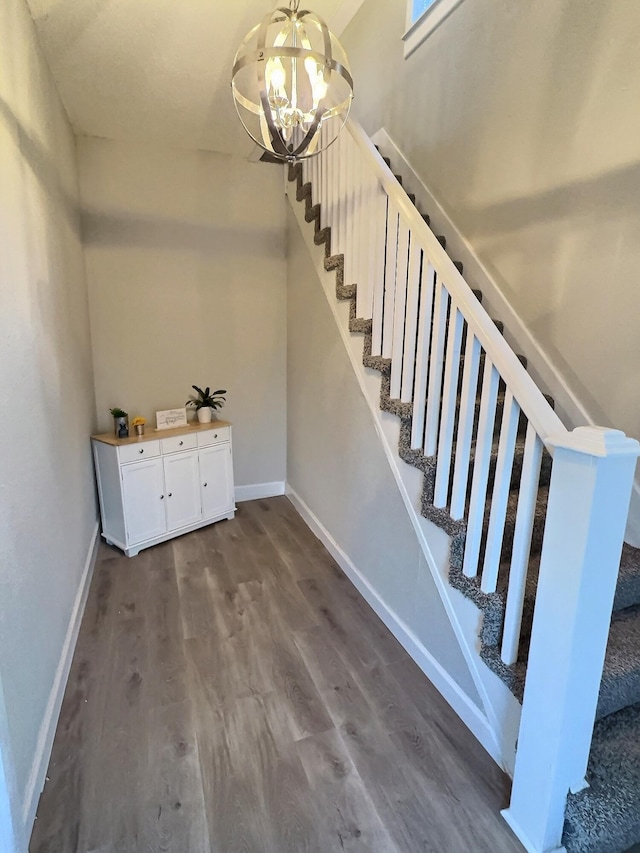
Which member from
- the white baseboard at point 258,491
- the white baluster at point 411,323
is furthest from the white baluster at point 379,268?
the white baseboard at point 258,491

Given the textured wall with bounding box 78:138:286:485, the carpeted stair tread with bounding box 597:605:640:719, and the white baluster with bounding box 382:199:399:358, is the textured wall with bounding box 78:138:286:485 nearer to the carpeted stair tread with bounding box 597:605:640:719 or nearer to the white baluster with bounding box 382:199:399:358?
the white baluster with bounding box 382:199:399:358

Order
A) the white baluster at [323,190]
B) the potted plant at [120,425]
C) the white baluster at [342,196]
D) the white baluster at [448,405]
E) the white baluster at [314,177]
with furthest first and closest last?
the potted plant at [120,425], the white baluster at [314,177], the white baluster at [323,190], the white baluster at [342,196], the white baluster at [448,405]

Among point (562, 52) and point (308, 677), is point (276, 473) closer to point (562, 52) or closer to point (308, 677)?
point (308, 677)

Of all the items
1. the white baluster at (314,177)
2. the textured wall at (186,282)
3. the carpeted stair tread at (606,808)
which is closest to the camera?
the carpeted stair tread at (606,808)

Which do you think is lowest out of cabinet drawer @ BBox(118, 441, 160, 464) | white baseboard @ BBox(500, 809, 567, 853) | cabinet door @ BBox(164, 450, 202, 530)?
white baseboard @ BBox(500, 809, 567, 853)

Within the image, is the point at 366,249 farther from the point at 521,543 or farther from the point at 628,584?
the point at 628,584

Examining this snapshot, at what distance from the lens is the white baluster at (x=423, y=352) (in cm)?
171

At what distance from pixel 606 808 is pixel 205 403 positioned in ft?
10.3

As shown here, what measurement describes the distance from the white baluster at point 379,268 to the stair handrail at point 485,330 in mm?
74

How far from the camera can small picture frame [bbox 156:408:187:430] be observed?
3.23 meters

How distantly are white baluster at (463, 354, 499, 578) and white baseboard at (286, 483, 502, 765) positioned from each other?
1.78 ft

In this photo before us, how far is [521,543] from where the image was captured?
1339 millimetres

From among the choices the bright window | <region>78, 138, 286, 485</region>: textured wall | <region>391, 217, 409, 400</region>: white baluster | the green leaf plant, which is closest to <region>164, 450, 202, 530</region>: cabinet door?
the green leaf plant

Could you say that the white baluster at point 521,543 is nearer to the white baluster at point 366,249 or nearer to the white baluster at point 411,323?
the white baluster at point 411,323
